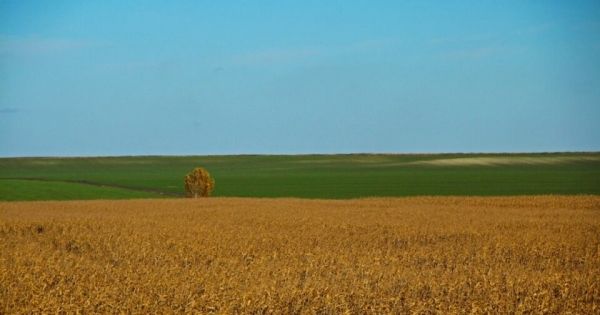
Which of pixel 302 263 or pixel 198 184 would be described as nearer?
pixel 302 263

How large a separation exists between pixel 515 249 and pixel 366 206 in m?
19.4

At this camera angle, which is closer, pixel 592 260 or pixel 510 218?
pixel 592 260

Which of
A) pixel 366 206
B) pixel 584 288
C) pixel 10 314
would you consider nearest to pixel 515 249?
pixel 584 288

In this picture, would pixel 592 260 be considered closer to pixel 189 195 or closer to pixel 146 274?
pixel 146 274

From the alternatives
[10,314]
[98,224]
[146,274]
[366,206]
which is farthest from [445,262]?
[366,206]

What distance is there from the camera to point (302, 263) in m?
16.6

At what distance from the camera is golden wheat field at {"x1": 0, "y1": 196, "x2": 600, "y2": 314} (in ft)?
38.8

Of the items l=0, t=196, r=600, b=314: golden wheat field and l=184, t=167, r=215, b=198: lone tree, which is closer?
l=0, t=196, r=600, b=314: golden wheat field

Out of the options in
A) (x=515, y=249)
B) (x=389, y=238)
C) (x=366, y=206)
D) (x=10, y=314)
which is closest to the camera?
(x=10, y=314)

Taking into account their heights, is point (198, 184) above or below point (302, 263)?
above

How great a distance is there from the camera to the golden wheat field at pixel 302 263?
465 inches

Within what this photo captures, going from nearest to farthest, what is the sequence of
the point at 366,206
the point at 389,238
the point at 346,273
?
1. the point at 346,273
2. the point at 389,238
3. the point at 366,206

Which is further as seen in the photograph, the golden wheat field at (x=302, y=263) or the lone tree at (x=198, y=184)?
the lone tree at (x=198, y=184)

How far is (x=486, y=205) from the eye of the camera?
4172 cm
